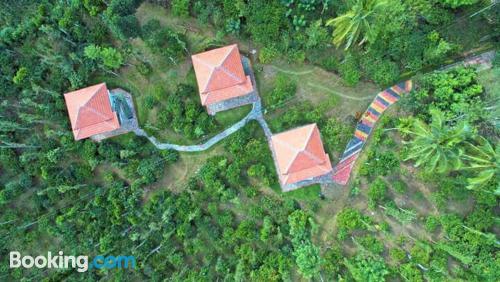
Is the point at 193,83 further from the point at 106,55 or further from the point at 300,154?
the point at 300,154

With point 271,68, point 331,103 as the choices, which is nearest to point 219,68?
point 271,68

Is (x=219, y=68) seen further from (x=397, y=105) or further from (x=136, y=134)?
(x=397, y=105)

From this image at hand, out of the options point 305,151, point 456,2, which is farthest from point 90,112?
point 456,2

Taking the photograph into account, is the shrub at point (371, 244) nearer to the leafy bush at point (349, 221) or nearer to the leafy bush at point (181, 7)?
the leafy bush at point (349, 221)

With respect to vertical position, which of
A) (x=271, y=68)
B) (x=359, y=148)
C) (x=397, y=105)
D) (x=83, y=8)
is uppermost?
(x=83, y=8)

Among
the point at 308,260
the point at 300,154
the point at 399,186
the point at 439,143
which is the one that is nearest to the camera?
the point at 439,143

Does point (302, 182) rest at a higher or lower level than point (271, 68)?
lower
